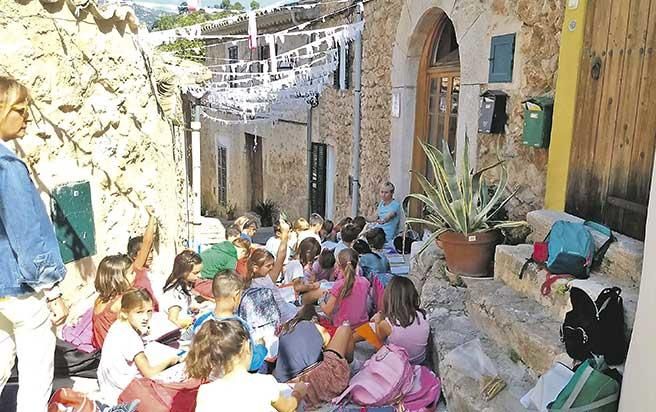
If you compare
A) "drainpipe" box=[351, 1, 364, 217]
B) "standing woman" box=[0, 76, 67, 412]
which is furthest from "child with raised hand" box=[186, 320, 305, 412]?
"drainpipe" box=[351, 1, 364, 217]

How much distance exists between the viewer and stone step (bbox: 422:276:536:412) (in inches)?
104

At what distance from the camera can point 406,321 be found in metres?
3.36

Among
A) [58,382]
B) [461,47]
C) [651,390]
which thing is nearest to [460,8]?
[461,47]

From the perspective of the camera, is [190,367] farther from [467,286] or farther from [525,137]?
[525,137]

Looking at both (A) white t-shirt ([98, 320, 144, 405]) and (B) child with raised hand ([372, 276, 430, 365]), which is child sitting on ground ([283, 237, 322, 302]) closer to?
(B) child with raised hand ([372, 276, 430, 365])

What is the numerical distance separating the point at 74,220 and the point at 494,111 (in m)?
3.19

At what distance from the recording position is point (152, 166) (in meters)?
4.98

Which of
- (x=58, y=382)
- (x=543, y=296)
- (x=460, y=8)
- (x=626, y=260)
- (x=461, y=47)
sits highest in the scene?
(x=460, y=8)

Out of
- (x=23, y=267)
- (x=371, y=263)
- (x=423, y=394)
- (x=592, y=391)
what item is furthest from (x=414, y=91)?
(x=23, y=267)

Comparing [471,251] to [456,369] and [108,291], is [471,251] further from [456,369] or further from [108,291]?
[108,291]

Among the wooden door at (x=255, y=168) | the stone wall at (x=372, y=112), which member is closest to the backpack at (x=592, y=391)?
the stone wall at (x=372, y=112)

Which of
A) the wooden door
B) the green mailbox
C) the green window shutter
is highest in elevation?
the green window shutter

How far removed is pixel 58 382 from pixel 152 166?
221 centimetres

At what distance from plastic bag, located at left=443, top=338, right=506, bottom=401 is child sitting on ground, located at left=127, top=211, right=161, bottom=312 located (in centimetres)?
208
